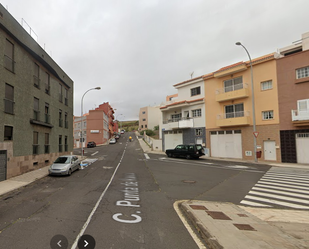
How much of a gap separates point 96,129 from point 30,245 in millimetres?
53680

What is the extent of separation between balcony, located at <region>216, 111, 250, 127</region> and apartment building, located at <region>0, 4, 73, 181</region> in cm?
2061

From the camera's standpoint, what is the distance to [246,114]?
24609 mm

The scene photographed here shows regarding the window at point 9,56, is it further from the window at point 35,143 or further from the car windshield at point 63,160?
the car windshield at point 63,160

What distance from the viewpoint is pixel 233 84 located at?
26641 millimetres

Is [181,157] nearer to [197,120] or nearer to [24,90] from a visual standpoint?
[197,120]

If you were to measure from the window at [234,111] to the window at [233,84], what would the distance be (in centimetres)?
230

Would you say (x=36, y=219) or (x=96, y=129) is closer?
(x=36, y=219)

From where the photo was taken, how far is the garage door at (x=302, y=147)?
19.8 metres

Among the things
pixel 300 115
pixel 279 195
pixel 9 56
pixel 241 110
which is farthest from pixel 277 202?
pixel 241 110

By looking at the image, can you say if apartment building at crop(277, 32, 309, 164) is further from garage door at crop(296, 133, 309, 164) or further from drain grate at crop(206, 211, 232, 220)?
drain grate at crop(206, 211, 232, 220)

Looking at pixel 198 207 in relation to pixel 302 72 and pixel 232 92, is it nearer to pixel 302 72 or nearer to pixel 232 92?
pixel 302 72

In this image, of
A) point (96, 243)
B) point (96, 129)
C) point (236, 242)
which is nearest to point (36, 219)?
point (96, 243)

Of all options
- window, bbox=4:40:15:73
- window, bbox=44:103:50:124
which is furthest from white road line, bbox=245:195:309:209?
window, bbox=44:103:50:124

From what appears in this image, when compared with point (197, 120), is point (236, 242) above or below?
below
